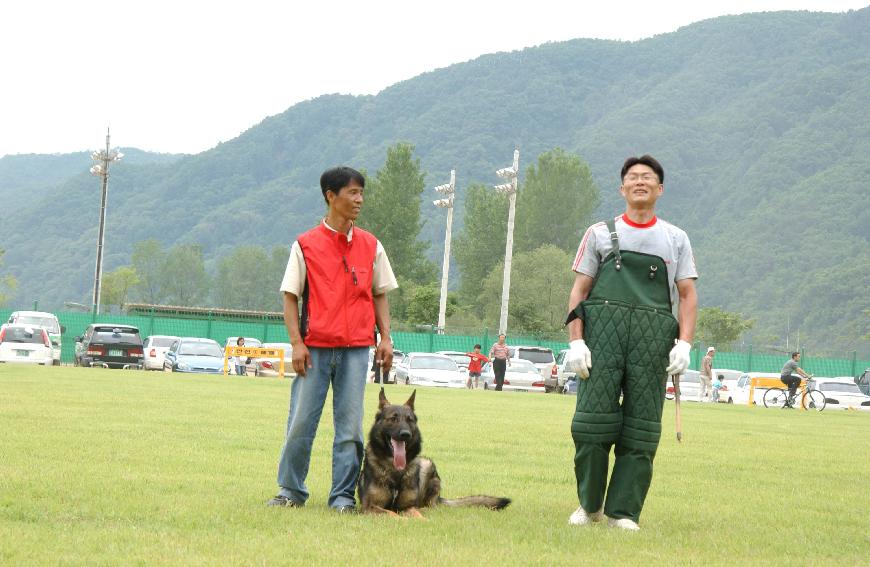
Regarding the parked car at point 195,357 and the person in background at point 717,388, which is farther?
the person in background at point 717,388

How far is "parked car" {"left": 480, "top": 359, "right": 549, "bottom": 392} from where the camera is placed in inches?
1719

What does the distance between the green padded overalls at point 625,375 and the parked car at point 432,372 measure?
33.6 metres

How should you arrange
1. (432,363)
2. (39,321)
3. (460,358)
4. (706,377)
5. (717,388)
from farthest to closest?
1. (460,358)
2. (39,321)
3. (717,388)
4. (706,377)
5. (432,363)

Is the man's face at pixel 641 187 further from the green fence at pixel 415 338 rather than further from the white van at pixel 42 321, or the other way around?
the green fence at pixel 415 338

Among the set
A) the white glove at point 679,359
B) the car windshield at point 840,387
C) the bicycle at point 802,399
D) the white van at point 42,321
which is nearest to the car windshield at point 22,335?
the white van at point 42,321

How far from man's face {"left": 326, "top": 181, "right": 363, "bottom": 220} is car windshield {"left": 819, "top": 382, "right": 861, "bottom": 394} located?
36.5m

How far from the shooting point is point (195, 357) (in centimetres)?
4306

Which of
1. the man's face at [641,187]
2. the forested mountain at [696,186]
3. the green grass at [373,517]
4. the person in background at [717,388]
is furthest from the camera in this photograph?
the forested mountain at [696,186]

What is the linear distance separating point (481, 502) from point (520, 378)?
116 ft

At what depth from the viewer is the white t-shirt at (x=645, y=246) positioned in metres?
7.88

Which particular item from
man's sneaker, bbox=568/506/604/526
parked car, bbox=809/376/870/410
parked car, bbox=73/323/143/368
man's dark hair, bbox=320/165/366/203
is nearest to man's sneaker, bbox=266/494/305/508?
man's sneaker, bbox=568/506/604/526

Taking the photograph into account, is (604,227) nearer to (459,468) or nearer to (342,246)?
(342,246)

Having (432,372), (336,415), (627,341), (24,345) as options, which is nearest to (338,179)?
(336,415)

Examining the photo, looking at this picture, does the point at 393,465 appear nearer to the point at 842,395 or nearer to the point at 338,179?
the point at 338,179
